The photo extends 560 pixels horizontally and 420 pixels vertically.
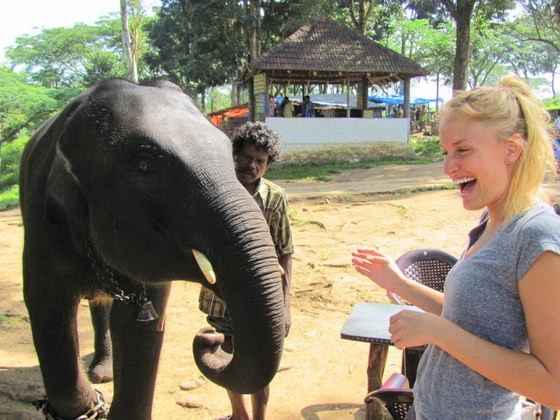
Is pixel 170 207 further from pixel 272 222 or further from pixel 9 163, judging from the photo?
pixel 9 163

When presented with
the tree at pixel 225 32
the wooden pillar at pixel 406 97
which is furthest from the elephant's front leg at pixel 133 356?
the tree at pixel 225 32

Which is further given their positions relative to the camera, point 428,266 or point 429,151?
point 429,151

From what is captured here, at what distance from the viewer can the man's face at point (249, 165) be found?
3010mm

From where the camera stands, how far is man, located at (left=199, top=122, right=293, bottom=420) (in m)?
3.03

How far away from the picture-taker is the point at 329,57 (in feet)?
58.9

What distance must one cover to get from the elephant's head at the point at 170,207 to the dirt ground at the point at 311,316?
1.54m

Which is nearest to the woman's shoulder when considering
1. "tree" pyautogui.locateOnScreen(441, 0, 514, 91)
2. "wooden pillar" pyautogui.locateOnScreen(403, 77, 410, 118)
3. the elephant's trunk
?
the elephant's trunk

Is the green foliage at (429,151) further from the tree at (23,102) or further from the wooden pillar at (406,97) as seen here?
the tree at (23,102)

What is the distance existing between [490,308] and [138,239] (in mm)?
1424

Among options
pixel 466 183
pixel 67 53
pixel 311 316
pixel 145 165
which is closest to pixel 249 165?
pixel 145 165

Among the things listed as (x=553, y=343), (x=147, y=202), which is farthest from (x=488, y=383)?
(x=147, y=202)

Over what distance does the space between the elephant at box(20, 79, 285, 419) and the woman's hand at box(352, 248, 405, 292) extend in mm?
305

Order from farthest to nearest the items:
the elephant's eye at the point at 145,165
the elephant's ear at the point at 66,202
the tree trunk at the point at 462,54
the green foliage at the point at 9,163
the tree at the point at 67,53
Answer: the tree at the point at 67,53 < the green foliage at the point at 9,163 < the tree trunk at the point at 462,54 < the elephant's ear at the point at 66,202 < the elephant's eye at the point at 145,165

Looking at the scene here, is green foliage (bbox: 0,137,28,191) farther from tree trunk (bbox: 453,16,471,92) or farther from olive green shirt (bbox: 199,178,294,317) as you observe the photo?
olive green shirt (bbox: 199,178,294,317)
